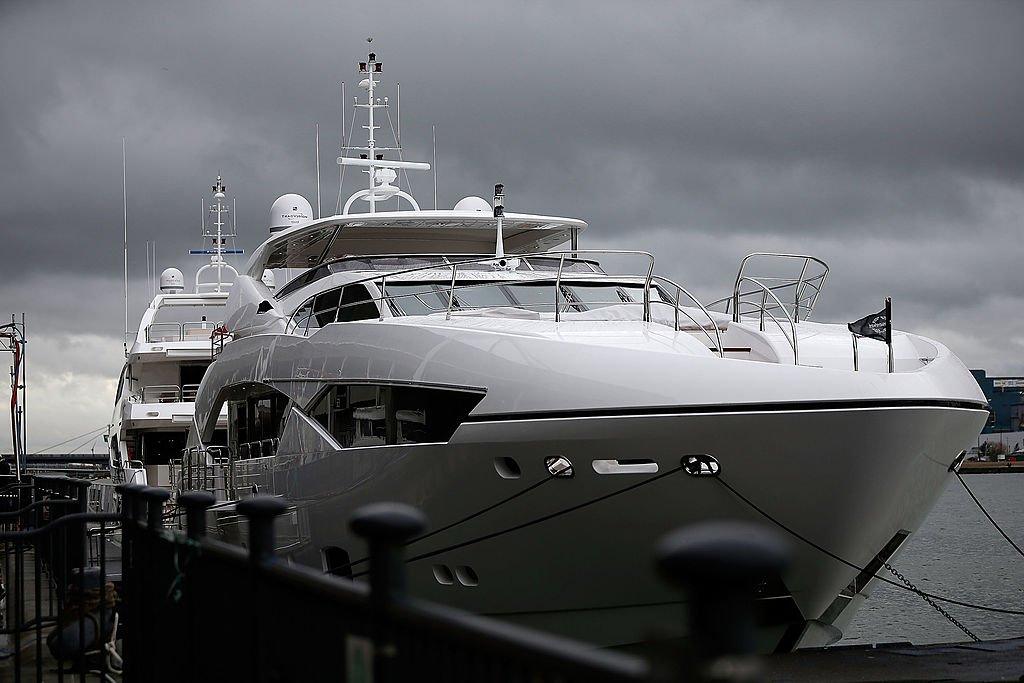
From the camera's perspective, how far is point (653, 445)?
9.08 metres

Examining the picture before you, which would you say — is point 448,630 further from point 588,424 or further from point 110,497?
point 110,497

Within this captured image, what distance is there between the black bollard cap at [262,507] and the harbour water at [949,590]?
936 centimetres

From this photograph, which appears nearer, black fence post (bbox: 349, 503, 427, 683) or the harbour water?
black fence post (bbox: 349, 503, 427, 683)

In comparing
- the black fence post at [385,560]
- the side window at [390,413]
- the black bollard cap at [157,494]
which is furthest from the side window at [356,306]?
the black fence post at [385,560]

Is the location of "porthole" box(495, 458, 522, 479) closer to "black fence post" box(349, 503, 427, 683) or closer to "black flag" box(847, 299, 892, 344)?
"black flag" box(847, 299, 892, 344)

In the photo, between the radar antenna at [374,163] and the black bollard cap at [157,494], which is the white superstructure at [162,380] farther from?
the black bollard cap at [157,494]

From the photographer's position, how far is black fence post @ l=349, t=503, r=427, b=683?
2162 millimetres

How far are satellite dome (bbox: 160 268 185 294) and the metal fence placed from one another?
25.3 m

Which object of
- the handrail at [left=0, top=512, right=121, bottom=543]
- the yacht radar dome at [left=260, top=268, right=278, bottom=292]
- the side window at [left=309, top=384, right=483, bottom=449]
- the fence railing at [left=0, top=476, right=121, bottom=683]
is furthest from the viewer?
the yacht radar dome at [left=260, top=268, right=278, bottom=292]

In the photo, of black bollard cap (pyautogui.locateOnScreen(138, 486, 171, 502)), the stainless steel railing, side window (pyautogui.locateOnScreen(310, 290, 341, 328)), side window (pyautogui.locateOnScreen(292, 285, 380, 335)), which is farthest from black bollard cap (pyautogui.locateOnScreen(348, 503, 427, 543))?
the stainless steel railing

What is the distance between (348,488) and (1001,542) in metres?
34.7

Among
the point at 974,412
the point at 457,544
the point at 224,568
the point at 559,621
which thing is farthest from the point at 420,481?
the point at 224,568

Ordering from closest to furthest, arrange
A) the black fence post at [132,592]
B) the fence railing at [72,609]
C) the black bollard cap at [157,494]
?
the black bollard cap at [157,494]
the black fence post at [132,592]
the fence railing at [72,609]

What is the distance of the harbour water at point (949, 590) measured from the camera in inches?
730
